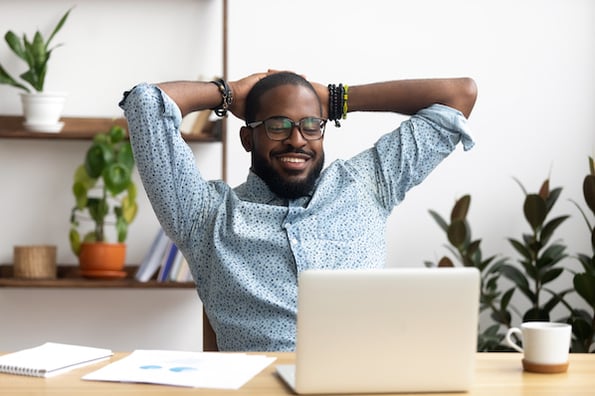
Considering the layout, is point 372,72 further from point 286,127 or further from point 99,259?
point 286,127

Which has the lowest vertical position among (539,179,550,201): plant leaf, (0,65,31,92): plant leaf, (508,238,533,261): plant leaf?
(508,238,533,261): plant leaf

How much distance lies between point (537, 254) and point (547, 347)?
1.93 metres

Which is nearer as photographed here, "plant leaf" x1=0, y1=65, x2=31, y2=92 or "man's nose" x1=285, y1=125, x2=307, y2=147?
"man's nose" x1=285, y1=125, x2=307, y2=147

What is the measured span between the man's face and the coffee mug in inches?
30.0

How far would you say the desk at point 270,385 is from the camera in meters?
1.36

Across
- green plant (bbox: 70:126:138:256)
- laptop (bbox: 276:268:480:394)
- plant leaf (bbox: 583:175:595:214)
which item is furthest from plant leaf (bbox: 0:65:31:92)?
laptop (bbox: 276:268:480:394)

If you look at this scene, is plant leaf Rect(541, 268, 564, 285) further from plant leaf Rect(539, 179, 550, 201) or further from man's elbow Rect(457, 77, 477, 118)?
man's elbow Rect(457, 77, 477, 118)

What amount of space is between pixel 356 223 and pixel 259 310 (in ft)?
0.97

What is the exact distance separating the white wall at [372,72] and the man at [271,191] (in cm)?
Answer: 126

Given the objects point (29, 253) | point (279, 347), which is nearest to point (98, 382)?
point (279, 347)

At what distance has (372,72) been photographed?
141 inches

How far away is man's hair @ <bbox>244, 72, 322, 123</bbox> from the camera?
7.30 ft

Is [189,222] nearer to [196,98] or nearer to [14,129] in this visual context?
[196,98]

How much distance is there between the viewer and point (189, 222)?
218 cm
